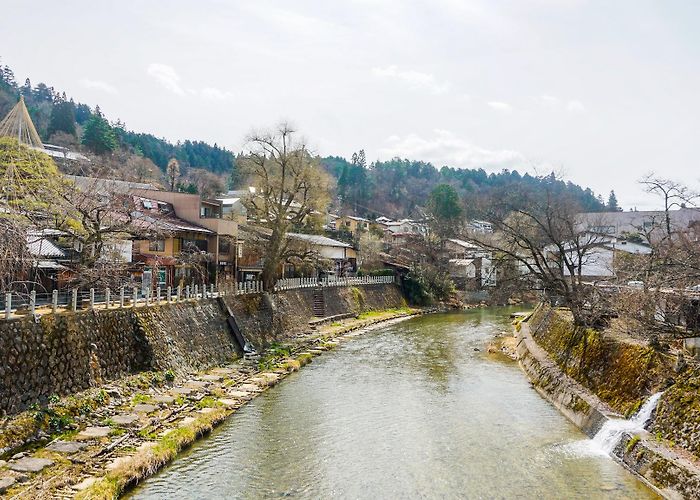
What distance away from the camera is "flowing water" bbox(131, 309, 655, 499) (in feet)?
38.5

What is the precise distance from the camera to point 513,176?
178625mm

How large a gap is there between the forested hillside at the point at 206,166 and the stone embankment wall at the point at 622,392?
49.9 metres

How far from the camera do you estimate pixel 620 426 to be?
46.5 ft

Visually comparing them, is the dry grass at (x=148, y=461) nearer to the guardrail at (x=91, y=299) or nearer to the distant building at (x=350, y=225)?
the guardrail at (x=91, y=299)

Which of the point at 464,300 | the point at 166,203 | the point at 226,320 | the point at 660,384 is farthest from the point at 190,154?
the point at 660,384

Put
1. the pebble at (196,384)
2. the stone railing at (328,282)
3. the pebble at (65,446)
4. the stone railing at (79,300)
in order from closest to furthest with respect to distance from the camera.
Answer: the pebble at (65,446) → the stone railing at (79,300) → the pebble at (196,384) → the stone railing at (328,282)

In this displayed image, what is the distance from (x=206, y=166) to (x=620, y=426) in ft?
392

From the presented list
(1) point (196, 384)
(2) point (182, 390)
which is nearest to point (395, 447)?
(2) point (182, 390)

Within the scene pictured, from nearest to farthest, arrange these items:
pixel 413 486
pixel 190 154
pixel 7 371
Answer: pixel 413 486
pixel 7 371
pixel 190 154

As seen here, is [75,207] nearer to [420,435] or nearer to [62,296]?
[62,296]

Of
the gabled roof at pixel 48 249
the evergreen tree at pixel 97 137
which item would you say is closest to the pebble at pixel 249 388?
the gabled roof at pixel 48 249

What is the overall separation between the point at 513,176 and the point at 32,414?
179m

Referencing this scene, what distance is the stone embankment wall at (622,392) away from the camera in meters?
11.5

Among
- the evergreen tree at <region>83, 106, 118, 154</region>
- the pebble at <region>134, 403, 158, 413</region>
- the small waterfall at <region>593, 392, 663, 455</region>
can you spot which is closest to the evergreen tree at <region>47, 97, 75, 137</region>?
the evergreen tree at <region>83, 106, 118, 154</region>
